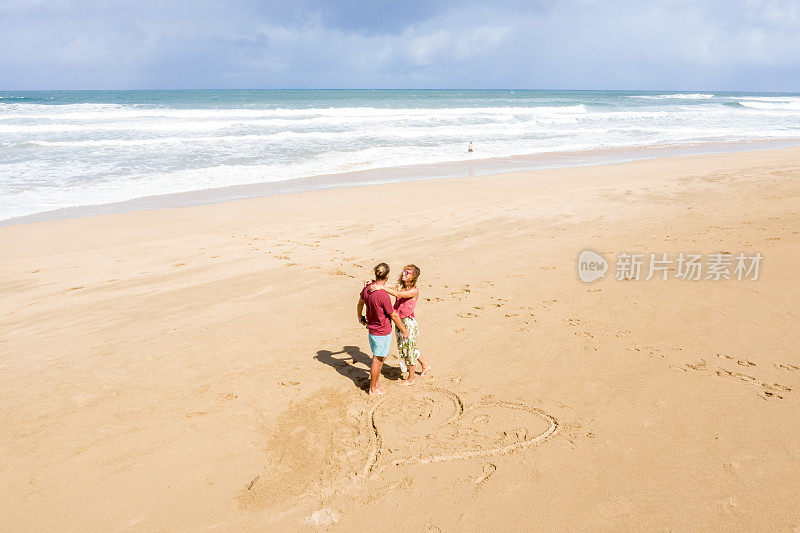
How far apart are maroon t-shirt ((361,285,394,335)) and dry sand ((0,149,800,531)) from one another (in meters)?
0.57

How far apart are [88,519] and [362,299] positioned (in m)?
2.41

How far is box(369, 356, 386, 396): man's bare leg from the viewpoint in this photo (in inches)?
175

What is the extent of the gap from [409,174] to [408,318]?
12.5 metres

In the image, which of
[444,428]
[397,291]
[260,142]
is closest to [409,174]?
[260,142]

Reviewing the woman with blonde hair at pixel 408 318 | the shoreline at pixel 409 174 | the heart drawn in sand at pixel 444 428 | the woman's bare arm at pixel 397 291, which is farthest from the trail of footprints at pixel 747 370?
the shoreline at pixel 409 174

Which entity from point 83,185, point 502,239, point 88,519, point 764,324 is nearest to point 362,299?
point 88,519

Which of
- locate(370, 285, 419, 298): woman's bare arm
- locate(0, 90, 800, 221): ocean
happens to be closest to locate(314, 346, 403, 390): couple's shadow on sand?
locate(370, 285, 419, 298): woman's bare arm

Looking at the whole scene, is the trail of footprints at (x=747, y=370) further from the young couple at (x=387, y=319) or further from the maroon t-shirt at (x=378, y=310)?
the maroon t-shirt at (x=378, y=310)

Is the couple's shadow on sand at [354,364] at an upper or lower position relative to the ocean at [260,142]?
lower

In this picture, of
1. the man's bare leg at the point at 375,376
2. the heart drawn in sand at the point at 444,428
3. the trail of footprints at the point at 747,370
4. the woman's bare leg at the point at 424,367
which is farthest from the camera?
the woman's bare leg at the point at 424,367

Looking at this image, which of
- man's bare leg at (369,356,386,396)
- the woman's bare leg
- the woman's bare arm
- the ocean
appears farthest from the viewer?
the ocean

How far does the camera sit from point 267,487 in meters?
3.39

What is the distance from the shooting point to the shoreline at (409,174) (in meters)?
12.3

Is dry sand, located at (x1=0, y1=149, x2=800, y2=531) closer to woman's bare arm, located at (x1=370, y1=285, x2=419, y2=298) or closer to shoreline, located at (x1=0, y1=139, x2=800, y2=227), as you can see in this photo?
woman's bare arm, located at (x1=370, y1=285, x2=419, y2=298)
